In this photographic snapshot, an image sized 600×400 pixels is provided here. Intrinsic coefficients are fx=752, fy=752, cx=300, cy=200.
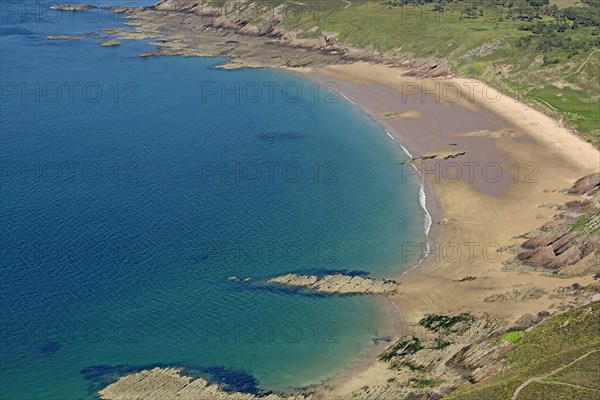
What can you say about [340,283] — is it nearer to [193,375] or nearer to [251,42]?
[193,375]

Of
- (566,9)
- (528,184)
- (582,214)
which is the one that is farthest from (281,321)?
(566,9)

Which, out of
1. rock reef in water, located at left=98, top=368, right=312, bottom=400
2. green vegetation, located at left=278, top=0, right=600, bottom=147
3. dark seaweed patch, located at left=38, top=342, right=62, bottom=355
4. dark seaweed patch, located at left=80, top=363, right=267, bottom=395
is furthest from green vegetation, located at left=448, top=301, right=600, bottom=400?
green vegetation, located at left=278, top=0, right=600, bottom=147

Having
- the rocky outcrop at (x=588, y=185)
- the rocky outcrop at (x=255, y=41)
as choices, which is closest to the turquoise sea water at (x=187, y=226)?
the rocky outcrop at (x=255, y=41)

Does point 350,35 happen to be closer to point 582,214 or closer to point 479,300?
point 582,214

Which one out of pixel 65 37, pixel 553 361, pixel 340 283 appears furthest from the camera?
pixel 65 37

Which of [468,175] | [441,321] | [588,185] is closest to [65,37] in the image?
[468,175]

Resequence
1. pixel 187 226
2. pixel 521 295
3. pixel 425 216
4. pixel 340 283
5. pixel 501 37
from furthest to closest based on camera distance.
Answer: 1. pixel 501 37
2. pixel 425 216
3. pixel 187 226
4. pixel 340 283
5. pixel 521 295

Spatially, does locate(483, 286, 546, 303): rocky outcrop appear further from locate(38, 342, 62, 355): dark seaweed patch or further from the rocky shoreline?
the rocky shoreline
